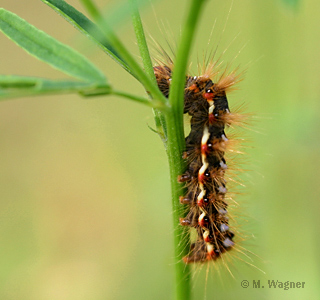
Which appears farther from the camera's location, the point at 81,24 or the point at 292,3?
the point at 81,24

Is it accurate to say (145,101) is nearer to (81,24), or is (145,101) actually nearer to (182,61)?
(182,61)

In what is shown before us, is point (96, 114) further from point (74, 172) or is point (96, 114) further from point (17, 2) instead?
point (17, 2)

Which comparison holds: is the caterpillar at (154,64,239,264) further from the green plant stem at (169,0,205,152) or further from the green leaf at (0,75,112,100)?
the green leaf at (0,75,112,100)

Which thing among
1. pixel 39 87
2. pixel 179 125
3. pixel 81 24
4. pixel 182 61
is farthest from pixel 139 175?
pixel 39 87

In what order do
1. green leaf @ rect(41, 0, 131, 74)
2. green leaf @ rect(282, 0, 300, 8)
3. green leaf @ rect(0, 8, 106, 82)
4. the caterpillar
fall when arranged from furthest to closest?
1. the caterpillar
2. green leaf @ rect(41, 0, 131, 74)
3. green leaf @ rect(0, 8, 106, 82)
4. green leaf @ rect(282, 0, 300, 8)

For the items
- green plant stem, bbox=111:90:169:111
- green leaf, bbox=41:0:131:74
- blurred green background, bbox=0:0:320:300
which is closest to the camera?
green plant stem, bbox=111:90:169:111

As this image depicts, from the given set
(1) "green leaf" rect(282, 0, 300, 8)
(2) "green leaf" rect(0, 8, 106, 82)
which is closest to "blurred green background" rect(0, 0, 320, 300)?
(1) "green leaf" rect(282, 0, 300, 8)

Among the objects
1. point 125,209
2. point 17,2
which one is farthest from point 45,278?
point 17,2
